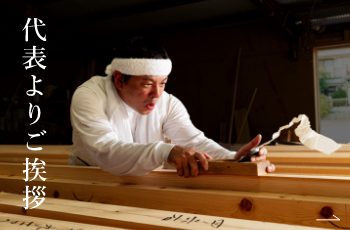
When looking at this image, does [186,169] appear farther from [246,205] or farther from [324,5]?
[324,5]

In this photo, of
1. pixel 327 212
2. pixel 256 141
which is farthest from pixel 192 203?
pixel 256 141

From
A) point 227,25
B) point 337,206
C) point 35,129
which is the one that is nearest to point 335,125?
point 227,25

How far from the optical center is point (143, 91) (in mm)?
1965

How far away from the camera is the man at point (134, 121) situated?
1407mm

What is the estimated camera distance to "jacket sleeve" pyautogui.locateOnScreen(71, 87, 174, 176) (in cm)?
139

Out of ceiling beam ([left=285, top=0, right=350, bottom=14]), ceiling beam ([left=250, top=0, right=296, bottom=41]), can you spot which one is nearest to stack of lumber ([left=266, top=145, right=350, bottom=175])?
ceiling beam ([left=250, top=0, right=296, bottom=41])

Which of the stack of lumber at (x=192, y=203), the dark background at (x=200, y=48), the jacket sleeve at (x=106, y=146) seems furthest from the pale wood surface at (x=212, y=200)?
the dark background at (x=200, y=48)

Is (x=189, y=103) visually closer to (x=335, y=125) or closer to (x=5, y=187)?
(x=335, y=125)

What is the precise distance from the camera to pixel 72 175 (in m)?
1.51

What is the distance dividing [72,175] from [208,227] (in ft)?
3.03

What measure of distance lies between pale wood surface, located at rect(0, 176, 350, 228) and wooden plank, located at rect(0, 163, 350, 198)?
0.06ft

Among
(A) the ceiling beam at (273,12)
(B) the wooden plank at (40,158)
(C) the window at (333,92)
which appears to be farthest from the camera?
(C) the window at (333,92)

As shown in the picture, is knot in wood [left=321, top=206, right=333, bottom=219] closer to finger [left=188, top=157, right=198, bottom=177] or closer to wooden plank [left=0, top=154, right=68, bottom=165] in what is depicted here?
finger [left=188, top=157, right=198, bottom=177]

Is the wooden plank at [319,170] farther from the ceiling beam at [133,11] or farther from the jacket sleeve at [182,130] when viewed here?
the ceiling beam at [133,11]
